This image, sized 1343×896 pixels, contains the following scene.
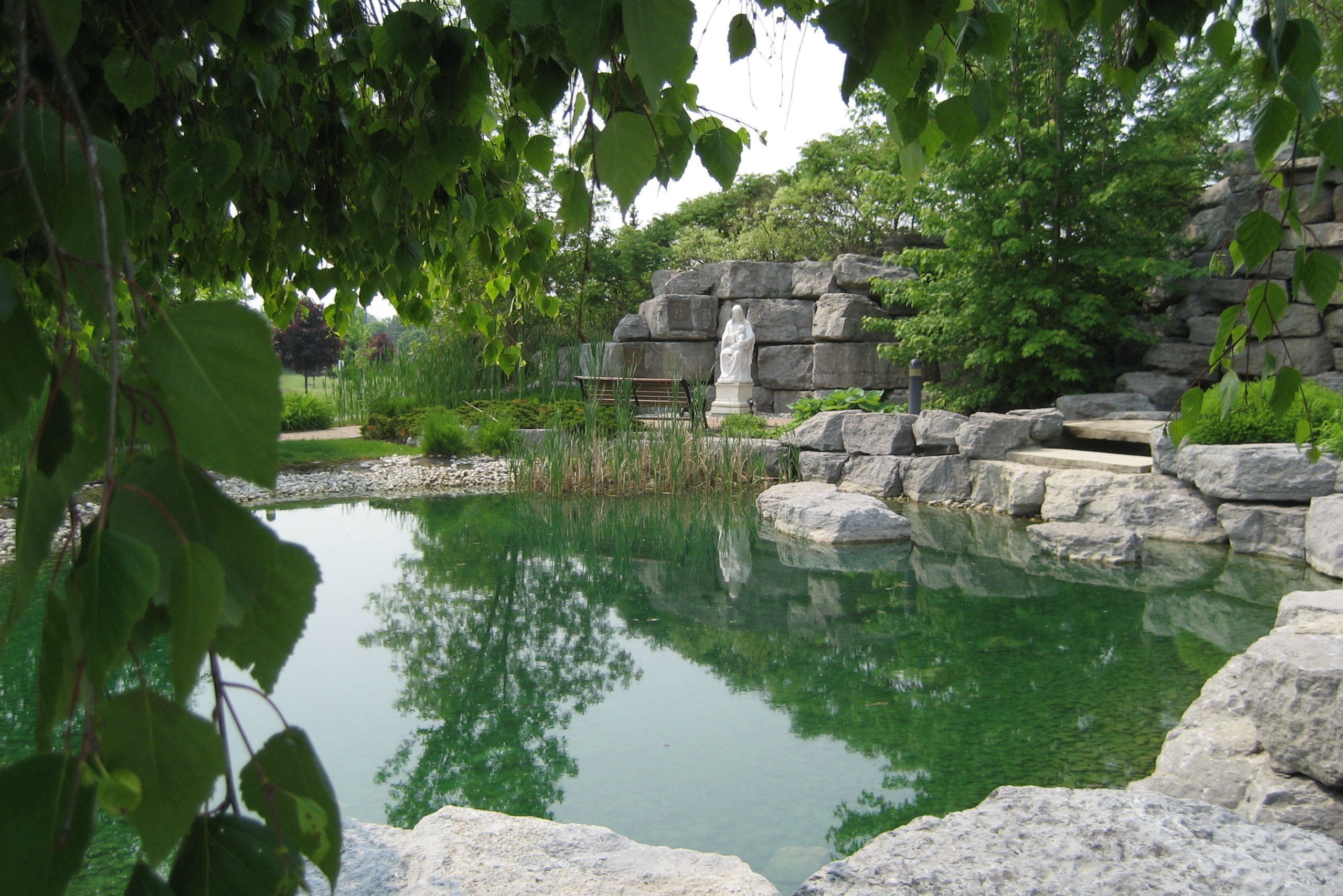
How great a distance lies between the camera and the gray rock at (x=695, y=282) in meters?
14.6

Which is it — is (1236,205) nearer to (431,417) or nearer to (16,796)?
(431,417)

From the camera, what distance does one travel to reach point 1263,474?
237 inches

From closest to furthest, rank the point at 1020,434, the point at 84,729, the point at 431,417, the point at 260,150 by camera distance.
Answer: the point at 84,729 → the point at 260,150 → the point at 1020,434 → the point at 431,417

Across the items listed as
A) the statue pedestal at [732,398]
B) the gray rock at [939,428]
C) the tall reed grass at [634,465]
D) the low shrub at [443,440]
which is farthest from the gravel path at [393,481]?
the gray rock at [939,428]

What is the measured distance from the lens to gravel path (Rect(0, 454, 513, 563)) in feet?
28.3

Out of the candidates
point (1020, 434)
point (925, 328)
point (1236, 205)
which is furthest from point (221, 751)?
point (1236, 205)

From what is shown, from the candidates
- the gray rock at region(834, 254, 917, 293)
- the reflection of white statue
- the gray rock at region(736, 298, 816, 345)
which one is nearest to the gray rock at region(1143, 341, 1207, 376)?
the gray rock at region(834, 254, 917, 293)

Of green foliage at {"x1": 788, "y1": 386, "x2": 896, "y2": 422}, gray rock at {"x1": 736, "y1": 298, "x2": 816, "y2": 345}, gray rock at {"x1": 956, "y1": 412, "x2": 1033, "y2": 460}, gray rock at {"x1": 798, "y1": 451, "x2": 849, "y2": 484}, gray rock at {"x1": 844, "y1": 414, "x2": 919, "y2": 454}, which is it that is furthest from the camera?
gray rock at {"x1": 736, "y1": 298, "x2": 816, "y2": 345}

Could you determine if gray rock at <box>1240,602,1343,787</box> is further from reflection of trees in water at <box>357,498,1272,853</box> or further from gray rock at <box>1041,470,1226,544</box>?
gray rock at <box>1041,470,1226,544</box>

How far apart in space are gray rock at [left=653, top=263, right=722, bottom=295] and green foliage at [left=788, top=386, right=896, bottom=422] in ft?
13.1

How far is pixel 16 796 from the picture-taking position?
0.32 m

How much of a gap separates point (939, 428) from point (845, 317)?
14.1 ft

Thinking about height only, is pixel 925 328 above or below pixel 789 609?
above

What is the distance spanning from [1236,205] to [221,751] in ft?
43.7
